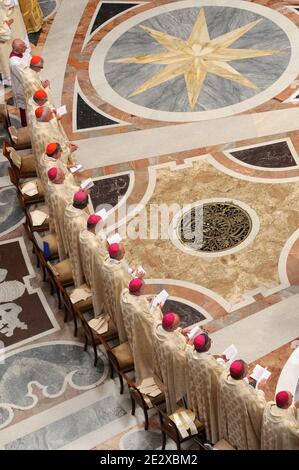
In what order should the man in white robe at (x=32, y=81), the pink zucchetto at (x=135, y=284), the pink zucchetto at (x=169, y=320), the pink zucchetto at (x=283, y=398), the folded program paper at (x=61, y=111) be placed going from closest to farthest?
1. the pink zucchetto at (x=283, y=398)
2. the pink zucchetto at (x=169, y=320)
3. the pink zucchetto at (x=135, y=284)
4. the folded program paper at (x=61, y=111)
5. the man in white robe at (x=32, y=81)

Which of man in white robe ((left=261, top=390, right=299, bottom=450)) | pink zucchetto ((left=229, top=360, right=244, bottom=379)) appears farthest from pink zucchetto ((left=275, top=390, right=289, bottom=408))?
pink zucchetto ((left=229, top=360, right=244, bottom=379))

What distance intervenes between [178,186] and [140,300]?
3404 mm

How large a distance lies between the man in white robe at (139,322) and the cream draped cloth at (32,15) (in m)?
7.29

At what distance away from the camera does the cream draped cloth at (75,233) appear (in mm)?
12836

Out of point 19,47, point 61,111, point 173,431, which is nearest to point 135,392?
point 173,431

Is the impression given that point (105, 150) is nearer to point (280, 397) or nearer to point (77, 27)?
point (77, 27)

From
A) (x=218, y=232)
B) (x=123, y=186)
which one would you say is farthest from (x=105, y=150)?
(x=218, y=232)

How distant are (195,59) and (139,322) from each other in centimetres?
632

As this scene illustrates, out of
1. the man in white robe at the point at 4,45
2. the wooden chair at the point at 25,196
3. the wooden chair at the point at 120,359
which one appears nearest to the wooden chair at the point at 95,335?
the wooden chair at the point at 120,359

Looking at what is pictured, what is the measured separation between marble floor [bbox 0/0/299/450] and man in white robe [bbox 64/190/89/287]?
62cm

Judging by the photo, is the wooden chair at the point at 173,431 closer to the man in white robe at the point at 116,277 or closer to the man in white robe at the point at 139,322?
the man in white robe at the point at 139,322

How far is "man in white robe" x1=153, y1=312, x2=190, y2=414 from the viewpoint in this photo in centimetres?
1148

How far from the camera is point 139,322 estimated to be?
39.1ft

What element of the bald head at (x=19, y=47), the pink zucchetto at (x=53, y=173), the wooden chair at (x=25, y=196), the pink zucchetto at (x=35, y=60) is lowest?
the wooden chair at (x=25, y=196)
